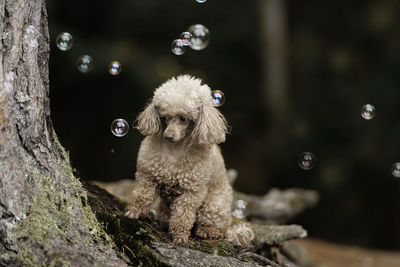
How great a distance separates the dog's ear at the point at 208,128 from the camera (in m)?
3.56

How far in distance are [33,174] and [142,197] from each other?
41.4 inches

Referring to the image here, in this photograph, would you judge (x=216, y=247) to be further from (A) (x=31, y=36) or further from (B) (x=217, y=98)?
(A) (x=31, y=36)

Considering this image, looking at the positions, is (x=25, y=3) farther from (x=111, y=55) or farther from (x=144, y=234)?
(x=111, y=55)

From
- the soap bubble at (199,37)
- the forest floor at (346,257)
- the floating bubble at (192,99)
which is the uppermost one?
the soap bubble at (199,37)

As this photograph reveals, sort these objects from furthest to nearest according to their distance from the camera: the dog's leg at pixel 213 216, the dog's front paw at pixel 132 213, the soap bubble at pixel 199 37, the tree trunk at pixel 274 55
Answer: the tree trunk at pixel 274 55
the soap bubble at pixel 199 37
the dog's leg at pixel 213 216
the dog's front paw at pixel 132 213

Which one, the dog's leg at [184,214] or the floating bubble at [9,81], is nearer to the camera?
the floating bubble at [9,81]

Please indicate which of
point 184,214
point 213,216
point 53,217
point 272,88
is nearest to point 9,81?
point 53,217

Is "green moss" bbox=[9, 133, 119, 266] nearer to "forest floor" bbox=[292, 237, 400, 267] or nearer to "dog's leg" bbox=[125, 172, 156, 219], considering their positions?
"dog's leg" bbox=[125, 172, 156, 219]

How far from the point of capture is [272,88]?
457 inches

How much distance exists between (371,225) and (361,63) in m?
3.86

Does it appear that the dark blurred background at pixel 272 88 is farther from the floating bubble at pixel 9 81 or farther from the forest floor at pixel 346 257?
the floating bubble at pixel 9 81

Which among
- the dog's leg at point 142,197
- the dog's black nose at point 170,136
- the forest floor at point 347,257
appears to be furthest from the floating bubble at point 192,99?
the forest floor at point 347,257

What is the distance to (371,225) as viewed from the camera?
10453 mm

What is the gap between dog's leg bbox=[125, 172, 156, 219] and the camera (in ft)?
12.2
